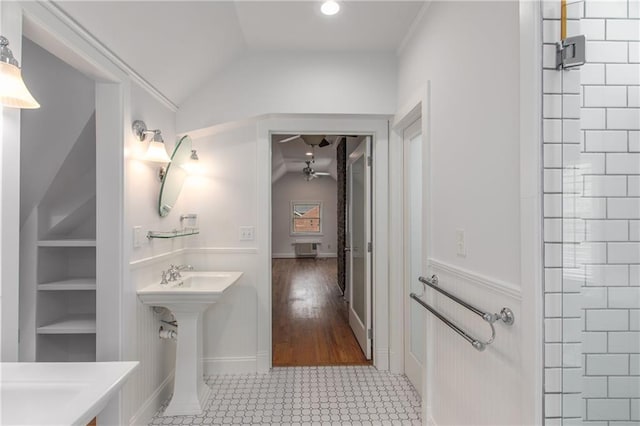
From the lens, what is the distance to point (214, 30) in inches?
87.4

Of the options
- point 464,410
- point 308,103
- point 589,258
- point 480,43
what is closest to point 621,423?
point 589,258

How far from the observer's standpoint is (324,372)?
2.92 m

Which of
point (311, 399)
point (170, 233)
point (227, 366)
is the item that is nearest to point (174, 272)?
point (170, 233)

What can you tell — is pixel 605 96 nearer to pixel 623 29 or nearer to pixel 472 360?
pixel 623 29

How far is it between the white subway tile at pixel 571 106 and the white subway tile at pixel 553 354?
A: 68 cm

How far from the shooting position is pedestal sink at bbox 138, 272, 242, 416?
2188 millimetres

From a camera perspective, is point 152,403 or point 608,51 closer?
point 608,51

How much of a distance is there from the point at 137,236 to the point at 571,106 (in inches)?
86.1

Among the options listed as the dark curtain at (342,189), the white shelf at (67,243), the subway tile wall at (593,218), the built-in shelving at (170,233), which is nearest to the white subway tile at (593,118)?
the subway tile wall at (593,218)

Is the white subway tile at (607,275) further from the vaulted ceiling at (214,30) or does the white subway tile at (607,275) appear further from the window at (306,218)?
the window at (306,218)

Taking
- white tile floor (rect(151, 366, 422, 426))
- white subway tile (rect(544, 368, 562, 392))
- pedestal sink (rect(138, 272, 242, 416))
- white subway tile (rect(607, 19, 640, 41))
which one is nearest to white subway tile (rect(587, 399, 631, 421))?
white subway tile (rect(544, 368, 562, 392))

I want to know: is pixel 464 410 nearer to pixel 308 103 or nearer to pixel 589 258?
pixel 589 258

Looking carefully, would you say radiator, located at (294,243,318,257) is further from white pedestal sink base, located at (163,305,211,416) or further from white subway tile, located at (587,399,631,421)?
white subway tile, located at (587,399,631,421)

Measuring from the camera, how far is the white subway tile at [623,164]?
1070mm
